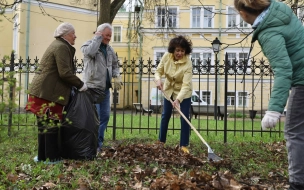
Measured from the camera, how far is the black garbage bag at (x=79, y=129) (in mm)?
4355

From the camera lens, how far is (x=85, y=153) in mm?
4402

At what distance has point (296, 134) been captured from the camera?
2.77 meters

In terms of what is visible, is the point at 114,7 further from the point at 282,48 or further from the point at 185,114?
the point at 282,48

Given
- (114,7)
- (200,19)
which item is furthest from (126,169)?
(200,19)

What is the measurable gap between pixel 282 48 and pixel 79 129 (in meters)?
2.55

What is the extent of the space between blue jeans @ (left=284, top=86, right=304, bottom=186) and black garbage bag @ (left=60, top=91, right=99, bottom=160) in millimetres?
2350

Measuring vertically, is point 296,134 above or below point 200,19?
below

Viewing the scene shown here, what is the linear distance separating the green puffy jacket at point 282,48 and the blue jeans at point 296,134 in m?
0.11

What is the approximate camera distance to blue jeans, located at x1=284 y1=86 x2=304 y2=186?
A: 275cm

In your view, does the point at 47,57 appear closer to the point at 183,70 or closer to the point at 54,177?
the point at 54,177

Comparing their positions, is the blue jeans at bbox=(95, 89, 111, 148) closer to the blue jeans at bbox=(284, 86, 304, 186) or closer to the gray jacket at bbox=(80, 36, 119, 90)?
the gray jacket at bbox=(80, 36, 119, 90)

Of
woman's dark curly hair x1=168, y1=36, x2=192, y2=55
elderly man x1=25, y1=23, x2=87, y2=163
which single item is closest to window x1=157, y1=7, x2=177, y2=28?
woman's dark curly hair x1=168, y1=36, x2=192, y2=55

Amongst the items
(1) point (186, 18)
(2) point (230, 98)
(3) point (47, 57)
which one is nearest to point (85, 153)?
(3) point (47, 57)

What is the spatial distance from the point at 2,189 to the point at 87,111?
1.59 meters
